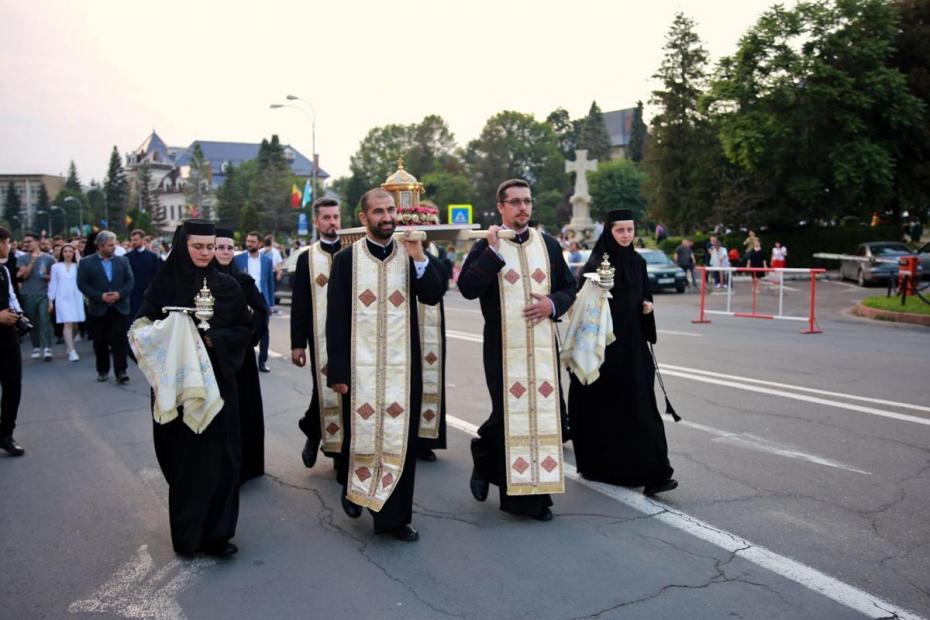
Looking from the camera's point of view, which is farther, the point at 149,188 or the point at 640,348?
the point at 149,188

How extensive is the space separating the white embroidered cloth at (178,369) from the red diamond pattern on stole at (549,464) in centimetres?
204

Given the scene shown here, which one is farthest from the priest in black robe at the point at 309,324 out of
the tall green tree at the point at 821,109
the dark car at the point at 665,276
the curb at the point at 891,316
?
the tall green tree at the point at 821,109

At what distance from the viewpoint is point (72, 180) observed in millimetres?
159250

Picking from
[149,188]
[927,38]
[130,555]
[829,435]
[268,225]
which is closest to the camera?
[130,555]

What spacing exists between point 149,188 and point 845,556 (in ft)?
425

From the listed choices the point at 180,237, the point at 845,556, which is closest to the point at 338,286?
the point at 180,237

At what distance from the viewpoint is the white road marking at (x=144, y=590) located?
4.17 metres

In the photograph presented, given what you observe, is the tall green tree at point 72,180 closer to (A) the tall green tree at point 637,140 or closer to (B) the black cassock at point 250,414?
(A) the tall green tree at point 637,140

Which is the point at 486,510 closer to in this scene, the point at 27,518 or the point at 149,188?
the point at 27,518

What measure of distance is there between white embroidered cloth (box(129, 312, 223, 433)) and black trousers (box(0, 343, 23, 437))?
351 centimetres

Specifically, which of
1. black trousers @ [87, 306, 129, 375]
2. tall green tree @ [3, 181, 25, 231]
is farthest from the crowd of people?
tall green tree @ [3, 181, 25, 231]

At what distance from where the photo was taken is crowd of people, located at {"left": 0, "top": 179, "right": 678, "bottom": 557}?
15.8 feet

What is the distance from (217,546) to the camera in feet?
16.0

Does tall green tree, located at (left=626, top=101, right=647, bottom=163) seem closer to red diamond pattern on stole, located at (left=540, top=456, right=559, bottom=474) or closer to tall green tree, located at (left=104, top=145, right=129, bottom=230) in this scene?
tall green tree, located at (left=104, top=145, right=129, bottom=230)
